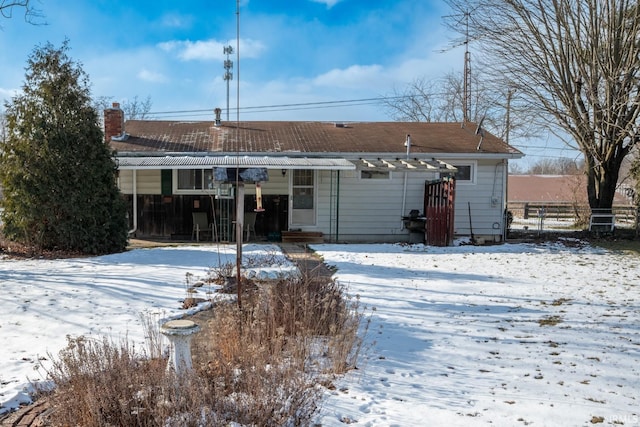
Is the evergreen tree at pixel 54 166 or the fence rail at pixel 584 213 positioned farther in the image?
the fence rail at pixel 584 213

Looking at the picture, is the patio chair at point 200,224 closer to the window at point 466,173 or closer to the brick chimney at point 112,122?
the brick chimney at point 112,122

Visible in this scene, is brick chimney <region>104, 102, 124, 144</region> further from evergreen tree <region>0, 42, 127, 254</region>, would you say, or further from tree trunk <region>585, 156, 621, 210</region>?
tree trunk <region>585, 156, 621, 210</region>

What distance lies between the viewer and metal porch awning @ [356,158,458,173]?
516 inches

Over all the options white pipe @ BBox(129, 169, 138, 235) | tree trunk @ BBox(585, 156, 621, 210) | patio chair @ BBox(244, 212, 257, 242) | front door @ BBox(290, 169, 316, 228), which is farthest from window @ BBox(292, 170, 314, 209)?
tree trunk @ BBox(585, 156, 621, 210)

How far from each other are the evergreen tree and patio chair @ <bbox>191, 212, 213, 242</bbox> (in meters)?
3.68

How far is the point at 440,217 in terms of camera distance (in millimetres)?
13273

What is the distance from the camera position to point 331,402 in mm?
3516

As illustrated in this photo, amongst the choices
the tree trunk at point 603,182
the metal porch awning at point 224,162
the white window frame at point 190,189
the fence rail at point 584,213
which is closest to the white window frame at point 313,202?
the metal porch awning at point 224,162

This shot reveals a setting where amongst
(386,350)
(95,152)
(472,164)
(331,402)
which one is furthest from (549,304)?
(95,152)

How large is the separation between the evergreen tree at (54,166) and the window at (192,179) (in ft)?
12.2

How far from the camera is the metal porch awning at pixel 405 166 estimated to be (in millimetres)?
13102

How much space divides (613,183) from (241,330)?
16.4 m

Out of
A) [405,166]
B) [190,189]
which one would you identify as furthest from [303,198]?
[190,189]

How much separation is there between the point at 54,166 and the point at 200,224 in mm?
4895
